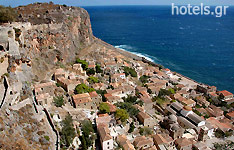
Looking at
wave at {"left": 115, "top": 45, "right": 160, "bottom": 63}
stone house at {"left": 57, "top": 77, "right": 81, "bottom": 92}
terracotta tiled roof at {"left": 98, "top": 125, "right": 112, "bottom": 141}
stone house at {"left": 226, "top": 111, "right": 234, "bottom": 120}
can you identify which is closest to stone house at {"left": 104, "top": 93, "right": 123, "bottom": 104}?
stone house at {"left": 57, "top": 77, "right": 81, "bottom": 92}

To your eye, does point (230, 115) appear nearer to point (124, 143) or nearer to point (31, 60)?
point (124, 143)

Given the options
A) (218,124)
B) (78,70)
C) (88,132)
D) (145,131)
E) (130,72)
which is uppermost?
(78,70)

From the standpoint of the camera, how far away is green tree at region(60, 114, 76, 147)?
24.4 meters

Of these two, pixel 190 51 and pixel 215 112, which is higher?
pixel 190 51

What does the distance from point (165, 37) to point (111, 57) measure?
6736cm

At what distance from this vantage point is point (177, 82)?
5678cm

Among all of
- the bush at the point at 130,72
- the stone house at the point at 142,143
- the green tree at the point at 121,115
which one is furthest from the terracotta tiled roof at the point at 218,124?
the bush at the point at 130,72

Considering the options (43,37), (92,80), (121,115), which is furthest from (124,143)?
(43,37)

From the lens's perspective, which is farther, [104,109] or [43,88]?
[104,109]

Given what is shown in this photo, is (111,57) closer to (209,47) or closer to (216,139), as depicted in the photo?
(216,139)

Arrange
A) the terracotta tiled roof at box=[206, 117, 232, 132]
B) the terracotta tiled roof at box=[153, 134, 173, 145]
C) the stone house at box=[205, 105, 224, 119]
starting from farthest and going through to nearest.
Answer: the stone house at box=[205, 105, 224, 119] → the terracotta tiled roof at box=[206, 117, 232, 132] → the terracotta tiled roof at box=[153, 134, 173, 145]

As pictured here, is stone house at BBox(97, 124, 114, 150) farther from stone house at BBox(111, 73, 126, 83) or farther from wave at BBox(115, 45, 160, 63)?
wave at BBox(115, 45, 160, 63)

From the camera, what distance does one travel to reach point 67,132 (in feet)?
83.7

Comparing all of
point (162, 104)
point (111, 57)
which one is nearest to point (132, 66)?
point (111, 57)
